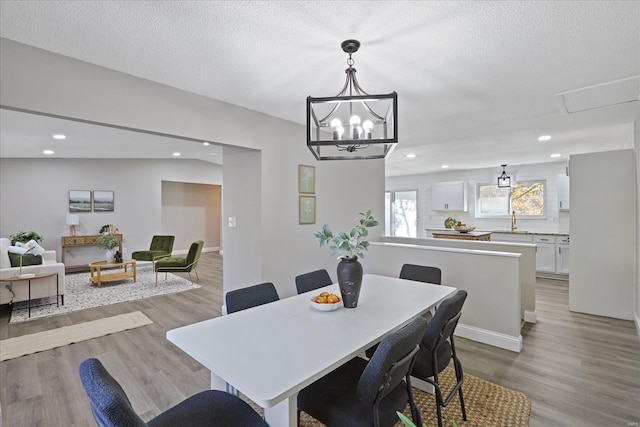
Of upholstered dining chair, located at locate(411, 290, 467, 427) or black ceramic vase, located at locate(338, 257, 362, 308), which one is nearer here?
upholstered dining chair, located at locate(411, 290, 467, 427)

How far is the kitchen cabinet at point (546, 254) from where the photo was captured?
6.20 meters

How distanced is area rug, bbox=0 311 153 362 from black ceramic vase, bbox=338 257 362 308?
2.99 m

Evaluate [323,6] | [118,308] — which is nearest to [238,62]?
[323,6]

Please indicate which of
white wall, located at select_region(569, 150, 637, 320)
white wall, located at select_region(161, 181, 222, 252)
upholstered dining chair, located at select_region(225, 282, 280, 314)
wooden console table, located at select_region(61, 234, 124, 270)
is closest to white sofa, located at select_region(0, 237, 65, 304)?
wooden console table, located at select_region(61, 234, 124, 270)

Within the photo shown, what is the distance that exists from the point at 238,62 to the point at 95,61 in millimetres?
1097

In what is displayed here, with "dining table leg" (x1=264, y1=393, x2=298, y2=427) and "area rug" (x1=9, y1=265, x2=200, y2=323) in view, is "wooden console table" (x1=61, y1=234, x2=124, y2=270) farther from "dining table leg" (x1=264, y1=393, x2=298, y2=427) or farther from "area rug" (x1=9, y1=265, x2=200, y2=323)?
"dining table leg" (x1=264, y1=393, x2=298, y2=427)

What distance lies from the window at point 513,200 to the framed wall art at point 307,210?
555 cm

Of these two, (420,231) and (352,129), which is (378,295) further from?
(420,231)

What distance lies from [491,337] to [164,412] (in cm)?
307

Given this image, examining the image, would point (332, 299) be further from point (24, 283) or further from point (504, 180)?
point (504, 180)

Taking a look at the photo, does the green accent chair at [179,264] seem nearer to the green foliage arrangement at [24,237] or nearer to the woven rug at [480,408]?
the green foliage arrangement at [24,237]

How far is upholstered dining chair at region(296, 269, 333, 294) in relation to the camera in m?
2.60

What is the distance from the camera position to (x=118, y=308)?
4.43 m

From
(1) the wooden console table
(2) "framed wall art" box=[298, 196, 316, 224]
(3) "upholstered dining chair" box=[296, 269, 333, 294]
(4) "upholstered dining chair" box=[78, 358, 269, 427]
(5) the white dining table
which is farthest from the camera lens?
(1) the wooden console table
